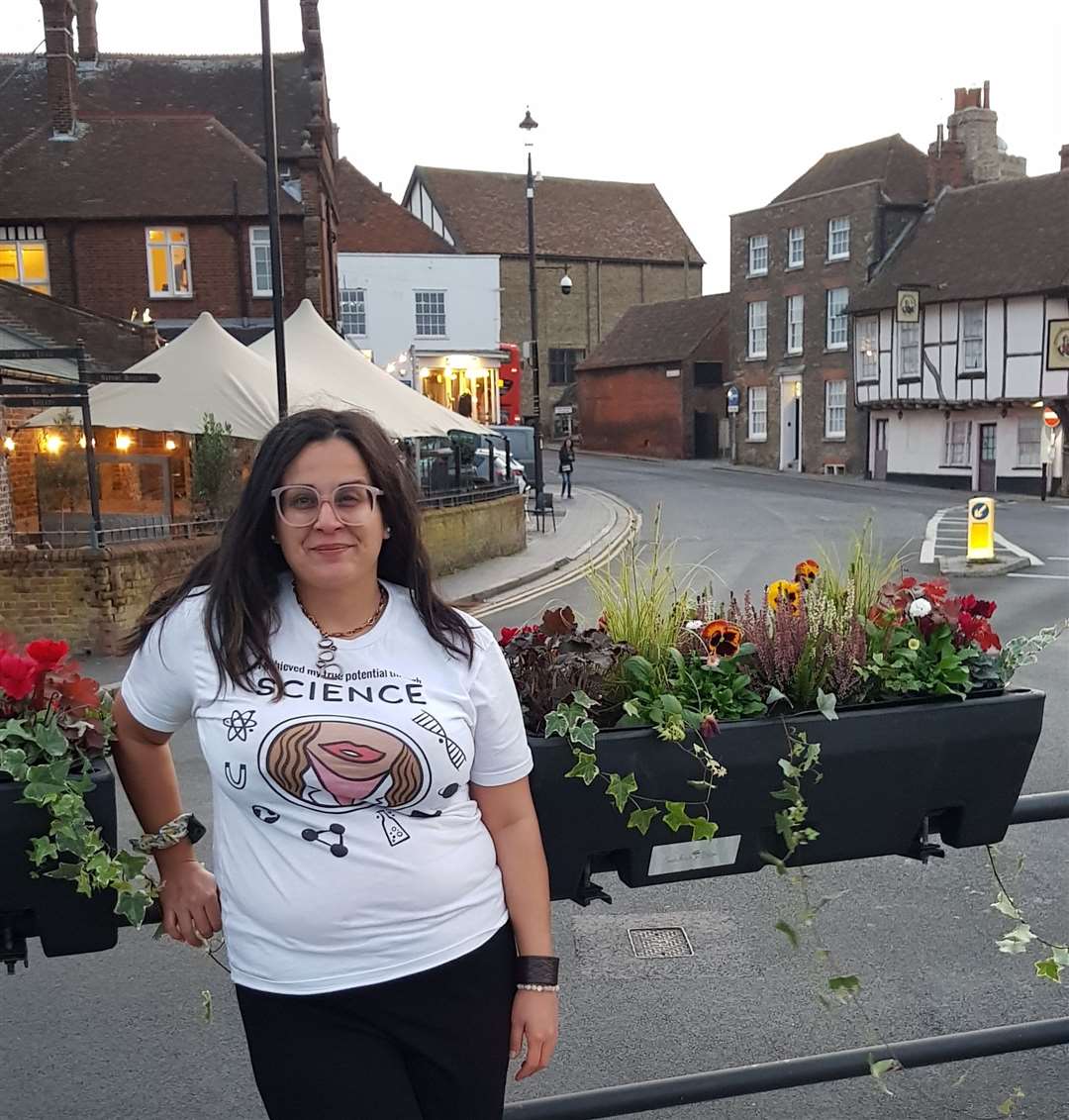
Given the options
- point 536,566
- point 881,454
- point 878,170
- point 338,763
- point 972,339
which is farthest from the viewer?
point 878,170

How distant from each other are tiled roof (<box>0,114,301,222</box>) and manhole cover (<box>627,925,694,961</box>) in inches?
903

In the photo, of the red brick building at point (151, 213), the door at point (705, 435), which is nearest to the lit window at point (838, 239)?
the door at point (705, 435)

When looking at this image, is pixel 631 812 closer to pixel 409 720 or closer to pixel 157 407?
pixel 409 720

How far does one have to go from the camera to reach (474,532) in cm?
1700

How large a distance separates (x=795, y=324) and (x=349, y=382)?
88.3 feet

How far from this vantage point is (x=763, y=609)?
283 centimetres

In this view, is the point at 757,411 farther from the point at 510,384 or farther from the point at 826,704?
the point at 826,704

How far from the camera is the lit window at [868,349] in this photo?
35.1m

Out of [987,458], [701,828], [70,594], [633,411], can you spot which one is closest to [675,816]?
[701,828]

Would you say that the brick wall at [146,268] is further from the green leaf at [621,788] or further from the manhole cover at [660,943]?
the green leaf at [621,788]

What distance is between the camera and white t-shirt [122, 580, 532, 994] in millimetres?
1818

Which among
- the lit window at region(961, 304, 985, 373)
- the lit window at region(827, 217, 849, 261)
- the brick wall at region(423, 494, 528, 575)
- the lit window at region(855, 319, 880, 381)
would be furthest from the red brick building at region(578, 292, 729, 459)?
the brick wall at region(423, 494, 528, 575)

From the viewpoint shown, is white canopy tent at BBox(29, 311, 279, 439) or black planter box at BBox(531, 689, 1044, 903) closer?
black planter box at BBox(531, 689, 1044, 903)

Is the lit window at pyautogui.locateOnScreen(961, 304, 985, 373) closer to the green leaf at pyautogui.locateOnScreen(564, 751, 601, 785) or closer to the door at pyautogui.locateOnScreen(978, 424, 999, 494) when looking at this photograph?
the door at pyautogui.locateOnScreen(978, 424, 999, 494)
